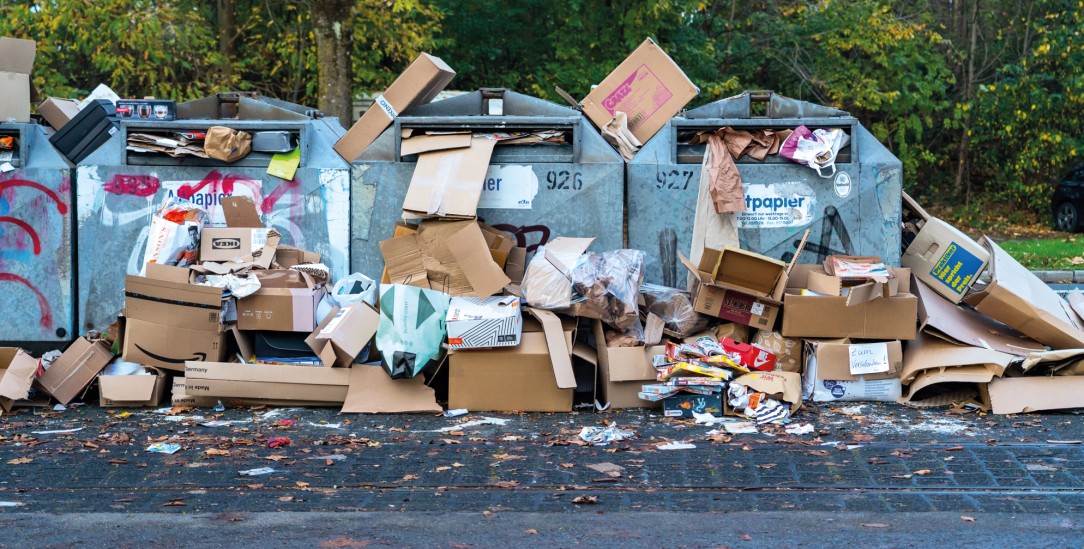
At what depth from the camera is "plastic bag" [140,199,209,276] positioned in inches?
252

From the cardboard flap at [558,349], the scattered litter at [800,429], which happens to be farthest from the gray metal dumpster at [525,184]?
the scattered litter at [800,429]

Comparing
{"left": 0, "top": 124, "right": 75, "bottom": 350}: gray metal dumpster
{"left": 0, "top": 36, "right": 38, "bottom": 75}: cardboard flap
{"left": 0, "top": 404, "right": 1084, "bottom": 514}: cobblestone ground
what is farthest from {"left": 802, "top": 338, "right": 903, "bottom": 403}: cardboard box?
{"left": 0, "top": 36, "right": 38, "bottom": 75}: cardboard flap

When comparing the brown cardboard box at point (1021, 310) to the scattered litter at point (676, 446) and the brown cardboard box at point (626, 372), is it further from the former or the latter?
the scattered litter at point (676, 446)

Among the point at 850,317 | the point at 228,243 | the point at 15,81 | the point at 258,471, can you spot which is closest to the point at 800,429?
the point at 850,317

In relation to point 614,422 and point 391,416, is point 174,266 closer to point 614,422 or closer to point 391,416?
point 391,416

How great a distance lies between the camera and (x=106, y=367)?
21.0 feet

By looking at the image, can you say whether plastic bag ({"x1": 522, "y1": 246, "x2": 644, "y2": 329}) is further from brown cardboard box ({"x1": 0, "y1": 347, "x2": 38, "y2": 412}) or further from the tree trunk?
the tree trunk

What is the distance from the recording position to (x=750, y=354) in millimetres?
6027

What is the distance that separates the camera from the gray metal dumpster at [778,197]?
6.59 meters

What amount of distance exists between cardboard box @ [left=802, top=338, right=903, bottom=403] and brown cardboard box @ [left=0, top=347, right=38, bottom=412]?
441 centimetres

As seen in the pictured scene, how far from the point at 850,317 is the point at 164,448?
3.72 m

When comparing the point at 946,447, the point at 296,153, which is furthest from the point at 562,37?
the point at 946,447

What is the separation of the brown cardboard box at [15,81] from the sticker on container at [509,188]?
3.07 m

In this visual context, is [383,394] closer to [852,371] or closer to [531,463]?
[531,463]
